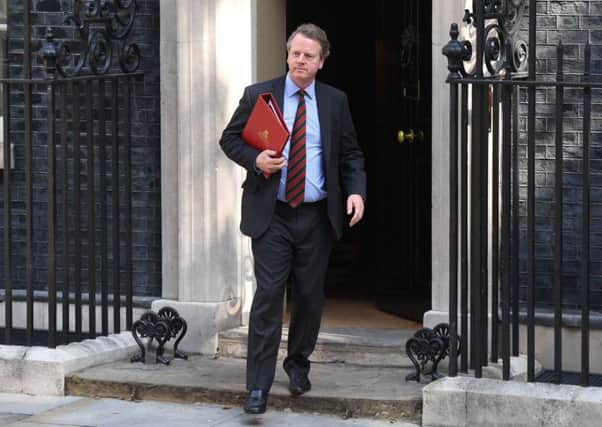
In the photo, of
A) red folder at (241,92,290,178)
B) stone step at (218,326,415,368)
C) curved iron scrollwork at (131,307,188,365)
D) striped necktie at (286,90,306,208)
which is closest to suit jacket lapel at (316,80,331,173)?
striped necktie at (286,90,306,208)

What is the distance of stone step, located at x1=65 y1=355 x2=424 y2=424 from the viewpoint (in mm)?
7508

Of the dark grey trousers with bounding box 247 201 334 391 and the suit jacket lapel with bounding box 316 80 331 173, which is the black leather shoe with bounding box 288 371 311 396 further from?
the suit jacket lapel with bounding box 316 80 331 173

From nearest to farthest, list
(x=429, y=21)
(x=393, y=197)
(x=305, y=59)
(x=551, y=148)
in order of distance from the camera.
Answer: (x=305, y=59), (x=551, y=148), (x=429, y=21), (x=393, y=197)

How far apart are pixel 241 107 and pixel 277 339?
1151 millimetres

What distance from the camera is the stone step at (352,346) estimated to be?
838 centimetres

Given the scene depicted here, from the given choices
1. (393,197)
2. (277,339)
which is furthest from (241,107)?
(393,197)

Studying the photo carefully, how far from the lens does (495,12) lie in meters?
7.44

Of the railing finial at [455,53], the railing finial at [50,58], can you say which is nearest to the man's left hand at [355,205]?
the railing finial at [455,53]

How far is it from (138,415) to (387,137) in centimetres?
381

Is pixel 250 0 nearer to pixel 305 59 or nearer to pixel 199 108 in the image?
pixel 199 108

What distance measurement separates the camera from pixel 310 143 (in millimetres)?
7457

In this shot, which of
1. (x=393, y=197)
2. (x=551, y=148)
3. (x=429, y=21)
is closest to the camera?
(x=551, y=148)

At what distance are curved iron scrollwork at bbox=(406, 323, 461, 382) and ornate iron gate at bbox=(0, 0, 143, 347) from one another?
1.83 meters

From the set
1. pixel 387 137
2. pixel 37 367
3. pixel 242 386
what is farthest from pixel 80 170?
pixel 387 137
